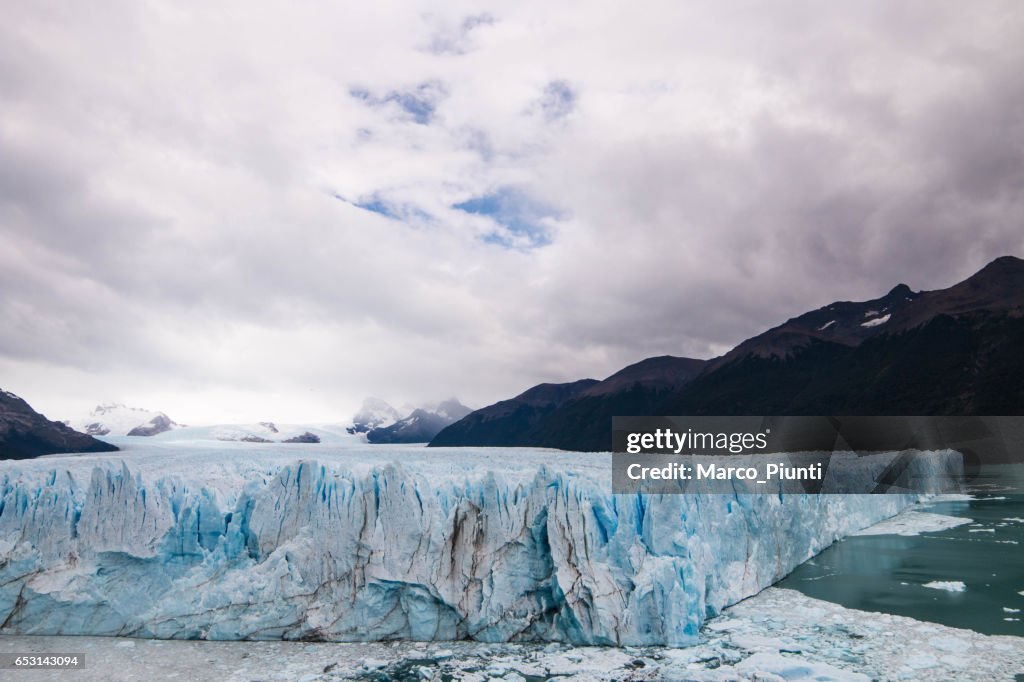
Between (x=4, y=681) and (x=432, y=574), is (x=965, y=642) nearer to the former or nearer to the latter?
(x=432, y=574)

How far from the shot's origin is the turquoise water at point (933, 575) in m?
10.1

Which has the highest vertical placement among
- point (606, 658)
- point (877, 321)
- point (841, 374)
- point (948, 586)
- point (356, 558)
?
point (877, 321)

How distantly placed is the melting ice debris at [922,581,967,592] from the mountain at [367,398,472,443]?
192 feet

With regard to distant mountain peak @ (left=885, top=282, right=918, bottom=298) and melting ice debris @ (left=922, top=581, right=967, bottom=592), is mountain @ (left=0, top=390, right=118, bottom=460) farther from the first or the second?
distant mountain peak @ (left=885, top=282, right=918, bottom=298)

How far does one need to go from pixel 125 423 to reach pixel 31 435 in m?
A: 39.5

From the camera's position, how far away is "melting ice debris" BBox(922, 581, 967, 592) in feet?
37.6

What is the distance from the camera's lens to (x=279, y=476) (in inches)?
390

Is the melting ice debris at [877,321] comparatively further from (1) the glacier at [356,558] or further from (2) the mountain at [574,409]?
(1) the glacier at [356,558]

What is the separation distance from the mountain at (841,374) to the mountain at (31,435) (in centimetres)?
3591

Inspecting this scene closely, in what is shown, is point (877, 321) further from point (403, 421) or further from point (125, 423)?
point (125, 423)

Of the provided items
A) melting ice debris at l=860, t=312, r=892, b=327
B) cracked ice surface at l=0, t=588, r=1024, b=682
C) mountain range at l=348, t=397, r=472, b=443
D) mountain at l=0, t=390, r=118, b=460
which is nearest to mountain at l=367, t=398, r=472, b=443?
mountain range at l=348, t=397, r=472, b=443

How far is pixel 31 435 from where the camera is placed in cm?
3353

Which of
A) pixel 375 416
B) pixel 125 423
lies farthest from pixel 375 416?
pixel 125 423

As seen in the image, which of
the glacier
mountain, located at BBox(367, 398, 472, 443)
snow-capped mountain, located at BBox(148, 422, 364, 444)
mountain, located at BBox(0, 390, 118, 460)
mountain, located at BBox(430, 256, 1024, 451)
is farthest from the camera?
mountain, located at BBox(367, 398, 472, 443)
